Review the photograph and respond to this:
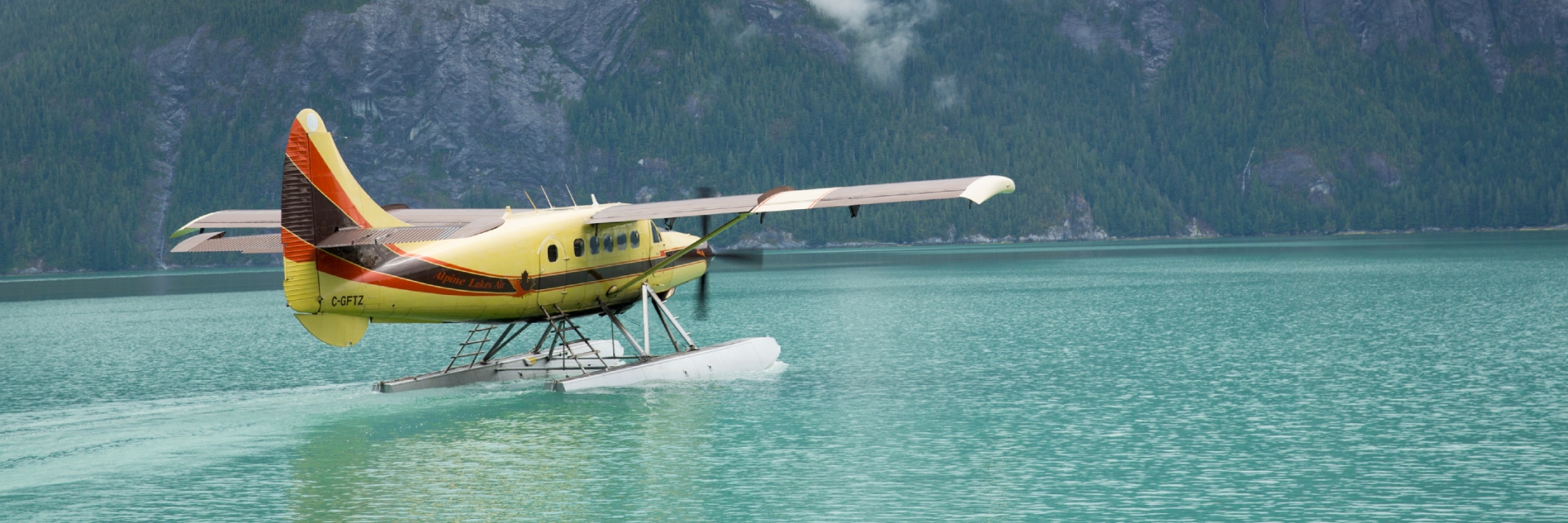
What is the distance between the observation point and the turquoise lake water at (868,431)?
1353cm

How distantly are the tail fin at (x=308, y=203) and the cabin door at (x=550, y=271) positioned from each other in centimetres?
341

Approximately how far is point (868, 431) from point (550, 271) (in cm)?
649

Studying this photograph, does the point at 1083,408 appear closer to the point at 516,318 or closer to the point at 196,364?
the point at 516,318

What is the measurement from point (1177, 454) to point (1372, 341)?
55.7 feet

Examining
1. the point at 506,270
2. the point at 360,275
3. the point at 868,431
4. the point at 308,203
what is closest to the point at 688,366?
the point at 506,270

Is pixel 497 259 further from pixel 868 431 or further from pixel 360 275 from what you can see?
pixel 868 431

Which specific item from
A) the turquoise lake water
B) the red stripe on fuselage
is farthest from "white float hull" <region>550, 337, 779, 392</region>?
the red stripe on fuselage

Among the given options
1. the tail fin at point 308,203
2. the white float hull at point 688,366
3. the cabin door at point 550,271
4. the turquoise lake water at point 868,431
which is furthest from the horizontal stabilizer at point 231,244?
the white float hull at point 688,366

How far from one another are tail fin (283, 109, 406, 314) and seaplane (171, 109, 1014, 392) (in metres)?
0.02

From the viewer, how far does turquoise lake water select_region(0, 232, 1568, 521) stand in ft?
44.4

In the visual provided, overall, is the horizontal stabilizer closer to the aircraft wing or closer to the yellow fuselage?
the yellow fuselage

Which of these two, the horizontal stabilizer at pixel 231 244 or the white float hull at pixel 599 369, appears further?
the white float hull at pixel 599 369

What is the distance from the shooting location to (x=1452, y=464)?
49.0 feet

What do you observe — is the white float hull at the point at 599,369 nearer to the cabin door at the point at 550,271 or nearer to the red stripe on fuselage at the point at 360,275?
the cabin door at the point at 550,271
